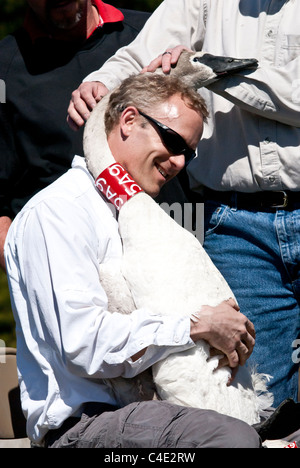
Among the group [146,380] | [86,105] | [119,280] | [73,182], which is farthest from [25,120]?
[146,380]

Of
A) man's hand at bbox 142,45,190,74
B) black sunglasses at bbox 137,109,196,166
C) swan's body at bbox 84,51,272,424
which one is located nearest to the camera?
swan's body at bbox 84,51,272,424

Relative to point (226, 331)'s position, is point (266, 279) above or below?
below

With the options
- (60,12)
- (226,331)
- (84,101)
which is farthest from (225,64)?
(60,12)

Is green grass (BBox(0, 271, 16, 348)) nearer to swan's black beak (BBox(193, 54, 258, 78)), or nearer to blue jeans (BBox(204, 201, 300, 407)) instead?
blue jeans (BBox(204, 201, 300, 407))

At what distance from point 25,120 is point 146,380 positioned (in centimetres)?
151

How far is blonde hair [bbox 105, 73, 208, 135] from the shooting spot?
3093mm

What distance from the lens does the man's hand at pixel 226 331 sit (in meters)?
2.82

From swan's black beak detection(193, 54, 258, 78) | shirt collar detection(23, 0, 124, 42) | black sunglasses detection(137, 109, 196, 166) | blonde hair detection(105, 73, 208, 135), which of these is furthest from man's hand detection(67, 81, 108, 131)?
shirt collar detection(23, 0, 124, 42)

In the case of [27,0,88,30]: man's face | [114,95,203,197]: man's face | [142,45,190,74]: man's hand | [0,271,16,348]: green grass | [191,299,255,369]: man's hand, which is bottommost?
[0,271,16,348]: green grass

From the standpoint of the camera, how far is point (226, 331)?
2854mm

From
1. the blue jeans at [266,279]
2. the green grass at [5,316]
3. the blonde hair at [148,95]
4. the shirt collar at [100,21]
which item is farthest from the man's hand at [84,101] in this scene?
the green grass at [5,316]

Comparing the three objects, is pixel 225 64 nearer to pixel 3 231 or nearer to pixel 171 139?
pixel 171 139

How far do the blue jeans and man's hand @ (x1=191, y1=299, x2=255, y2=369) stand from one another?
1.24 feet

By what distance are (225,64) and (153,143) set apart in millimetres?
392
